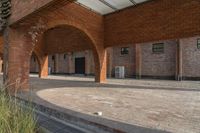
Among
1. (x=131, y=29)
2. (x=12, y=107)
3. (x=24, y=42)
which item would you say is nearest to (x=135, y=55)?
(x=131, y=29)

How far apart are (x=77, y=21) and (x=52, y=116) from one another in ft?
26.5

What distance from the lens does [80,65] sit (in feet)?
96.6

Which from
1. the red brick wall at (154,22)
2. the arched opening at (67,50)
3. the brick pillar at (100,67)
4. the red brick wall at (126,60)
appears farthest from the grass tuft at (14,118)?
the red brick wall at (126,60)

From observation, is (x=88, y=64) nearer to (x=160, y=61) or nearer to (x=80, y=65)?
(x=80, y=65)

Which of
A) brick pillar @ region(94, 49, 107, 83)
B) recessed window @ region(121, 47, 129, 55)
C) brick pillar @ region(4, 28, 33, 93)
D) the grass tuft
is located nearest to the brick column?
recessed window @ region(121, 47, 129, 55)

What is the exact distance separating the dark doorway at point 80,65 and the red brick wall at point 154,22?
50.3 feet

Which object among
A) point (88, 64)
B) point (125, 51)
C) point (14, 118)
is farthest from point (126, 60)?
point (14, 118)

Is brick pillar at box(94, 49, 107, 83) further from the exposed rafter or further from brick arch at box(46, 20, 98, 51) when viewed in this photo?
the exposed rafter

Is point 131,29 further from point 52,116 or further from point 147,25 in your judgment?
point 52,116

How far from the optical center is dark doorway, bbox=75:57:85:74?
29.1 metres

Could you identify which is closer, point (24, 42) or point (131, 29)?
point (24, 42)

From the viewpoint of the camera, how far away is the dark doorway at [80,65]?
1144 inches

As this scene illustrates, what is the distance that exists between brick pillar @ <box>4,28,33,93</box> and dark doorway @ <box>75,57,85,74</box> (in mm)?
19692

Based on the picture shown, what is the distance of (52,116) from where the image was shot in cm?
492
